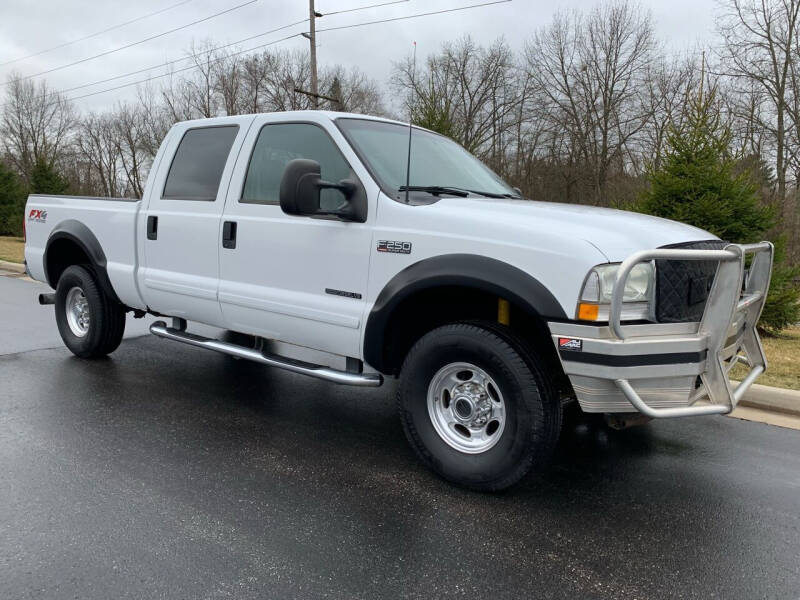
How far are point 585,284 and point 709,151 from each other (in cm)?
698

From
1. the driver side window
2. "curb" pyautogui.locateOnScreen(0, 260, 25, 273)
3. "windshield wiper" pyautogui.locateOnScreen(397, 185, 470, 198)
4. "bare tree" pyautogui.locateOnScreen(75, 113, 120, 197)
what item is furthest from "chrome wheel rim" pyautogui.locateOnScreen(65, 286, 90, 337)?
"bare tree" pyautogui.locateOnScreen(75, 113, 120, 197)

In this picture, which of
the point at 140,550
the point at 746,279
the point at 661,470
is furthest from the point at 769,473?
the point at 140,550

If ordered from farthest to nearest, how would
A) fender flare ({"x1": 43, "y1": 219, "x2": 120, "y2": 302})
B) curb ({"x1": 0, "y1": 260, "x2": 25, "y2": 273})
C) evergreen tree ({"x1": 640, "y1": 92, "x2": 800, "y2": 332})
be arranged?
curb ({"x1": 0, "y1": 260, "x2": 25, "y2": 273}), evergreen tree ({"x1": 640, "y1": 92, "x2": 800, "y2": 332}), fender flare ({"x1": 43, "y1": 219, "x2": 120, "y2": 302})

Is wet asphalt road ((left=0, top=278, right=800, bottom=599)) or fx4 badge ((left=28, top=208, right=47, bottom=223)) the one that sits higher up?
fx4 badge ((left=28, top=208, right=47, bottom=223))

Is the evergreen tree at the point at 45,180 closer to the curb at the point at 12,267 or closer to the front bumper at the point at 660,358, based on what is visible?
the curb at the point at 12,267

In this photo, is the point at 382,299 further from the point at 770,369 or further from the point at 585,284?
the point at 770,369

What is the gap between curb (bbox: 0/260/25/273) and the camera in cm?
1489

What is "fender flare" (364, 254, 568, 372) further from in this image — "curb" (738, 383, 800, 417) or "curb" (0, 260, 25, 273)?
"curb" (0, 260, 25, 273)

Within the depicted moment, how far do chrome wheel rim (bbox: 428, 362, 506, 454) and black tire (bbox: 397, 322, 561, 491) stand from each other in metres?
0.03

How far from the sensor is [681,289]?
124 inches

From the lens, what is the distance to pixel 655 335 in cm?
306

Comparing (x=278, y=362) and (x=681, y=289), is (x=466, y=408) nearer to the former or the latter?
(x=681, y=289)

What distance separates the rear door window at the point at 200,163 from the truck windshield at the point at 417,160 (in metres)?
1.16

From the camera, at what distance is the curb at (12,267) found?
14888 millimetres
